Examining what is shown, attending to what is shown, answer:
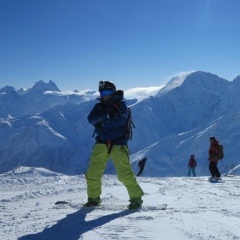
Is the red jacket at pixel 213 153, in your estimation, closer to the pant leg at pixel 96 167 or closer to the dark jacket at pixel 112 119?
the dark jacket at pixel 112 119

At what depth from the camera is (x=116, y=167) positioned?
20.8ft

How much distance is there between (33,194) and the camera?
882 cm

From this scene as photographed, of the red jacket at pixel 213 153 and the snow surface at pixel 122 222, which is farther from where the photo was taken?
the red jacket at pixel 213 153

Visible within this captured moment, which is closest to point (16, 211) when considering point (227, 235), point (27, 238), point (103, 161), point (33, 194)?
point (103, 161)

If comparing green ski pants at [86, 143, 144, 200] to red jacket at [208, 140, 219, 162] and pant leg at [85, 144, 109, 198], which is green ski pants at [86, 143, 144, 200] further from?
red jacket at [208, 140, 219, 162]

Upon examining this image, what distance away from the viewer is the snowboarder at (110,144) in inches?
249

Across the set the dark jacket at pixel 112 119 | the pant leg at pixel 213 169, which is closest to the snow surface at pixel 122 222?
the dark jacket at pixel 112 119

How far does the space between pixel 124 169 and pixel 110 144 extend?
49 cm

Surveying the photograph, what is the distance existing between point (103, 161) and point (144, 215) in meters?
1.49

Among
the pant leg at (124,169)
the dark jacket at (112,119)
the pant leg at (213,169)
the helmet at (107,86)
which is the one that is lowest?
the pant leg at (213,169)

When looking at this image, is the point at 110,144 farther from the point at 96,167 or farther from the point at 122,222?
the point at 122,222

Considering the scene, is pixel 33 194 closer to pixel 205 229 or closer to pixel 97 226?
pixel 97 226

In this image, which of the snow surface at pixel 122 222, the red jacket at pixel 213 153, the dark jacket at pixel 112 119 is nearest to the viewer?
the snow surface at pixel 122 222

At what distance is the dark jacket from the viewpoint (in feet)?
20.6
